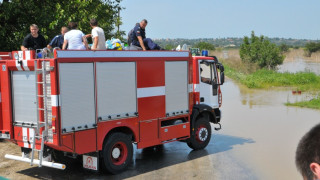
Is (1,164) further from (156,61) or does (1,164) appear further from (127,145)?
(156,61)

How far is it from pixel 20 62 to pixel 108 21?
12608mm

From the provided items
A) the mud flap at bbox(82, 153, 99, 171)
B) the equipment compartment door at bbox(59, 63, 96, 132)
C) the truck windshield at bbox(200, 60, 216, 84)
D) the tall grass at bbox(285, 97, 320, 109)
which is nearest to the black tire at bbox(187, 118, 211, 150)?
the truck windshield at bbox(200, 60, 216, 84)

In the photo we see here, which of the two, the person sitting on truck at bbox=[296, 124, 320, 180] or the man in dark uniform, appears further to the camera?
the man in dark uniform

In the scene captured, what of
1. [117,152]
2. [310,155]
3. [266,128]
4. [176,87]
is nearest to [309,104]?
[266,128]

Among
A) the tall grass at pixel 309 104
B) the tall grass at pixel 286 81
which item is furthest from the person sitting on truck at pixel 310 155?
the tall grass at pixel 286 81

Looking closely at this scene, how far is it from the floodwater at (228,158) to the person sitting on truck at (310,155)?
7226 mm

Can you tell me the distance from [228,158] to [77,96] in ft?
14.3

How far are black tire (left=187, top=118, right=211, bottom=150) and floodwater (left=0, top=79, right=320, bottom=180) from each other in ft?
0.57

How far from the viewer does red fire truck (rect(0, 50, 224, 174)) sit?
8109 millimetres

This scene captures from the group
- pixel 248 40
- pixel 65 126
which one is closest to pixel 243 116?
pixel 65 126

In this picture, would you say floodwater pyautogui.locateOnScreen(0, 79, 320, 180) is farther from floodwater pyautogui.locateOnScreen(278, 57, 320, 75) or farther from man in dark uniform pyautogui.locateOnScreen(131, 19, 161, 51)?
floodwater pyautogui.locateOnScreen(278, 57, 320, 75)

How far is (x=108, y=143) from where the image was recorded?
892cm

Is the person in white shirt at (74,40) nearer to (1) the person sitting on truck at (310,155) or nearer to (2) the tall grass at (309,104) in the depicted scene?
(1) the person sitting on truck at (310,155)

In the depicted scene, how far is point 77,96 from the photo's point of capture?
8281 mm
